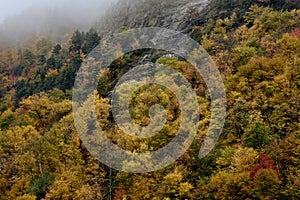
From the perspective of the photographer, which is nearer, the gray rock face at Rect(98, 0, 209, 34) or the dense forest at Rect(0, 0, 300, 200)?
the dense forest at Rect(0, 0, 300, 200)

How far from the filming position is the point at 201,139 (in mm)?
46125

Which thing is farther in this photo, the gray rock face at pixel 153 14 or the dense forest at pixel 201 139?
the gray rock face at pixel 153 14

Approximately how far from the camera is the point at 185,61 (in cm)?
7788

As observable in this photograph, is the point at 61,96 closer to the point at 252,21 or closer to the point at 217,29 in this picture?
the point at 217,29

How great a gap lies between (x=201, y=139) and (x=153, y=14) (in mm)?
87289

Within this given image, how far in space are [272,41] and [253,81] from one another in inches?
638

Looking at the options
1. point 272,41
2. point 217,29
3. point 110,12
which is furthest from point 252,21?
point 110,12

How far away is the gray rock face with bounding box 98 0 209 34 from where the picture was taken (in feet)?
375

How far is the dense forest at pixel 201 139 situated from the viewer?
3559 cm

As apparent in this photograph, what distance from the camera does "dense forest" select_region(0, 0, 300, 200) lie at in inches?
1401

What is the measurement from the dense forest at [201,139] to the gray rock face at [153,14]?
90.1ft

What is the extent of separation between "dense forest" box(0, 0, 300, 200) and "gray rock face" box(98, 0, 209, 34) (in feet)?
90.1

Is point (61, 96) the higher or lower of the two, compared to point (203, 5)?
lower

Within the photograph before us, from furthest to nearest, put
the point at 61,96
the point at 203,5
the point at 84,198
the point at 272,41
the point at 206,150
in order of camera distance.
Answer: the point at 203,5, the point at 61,96, the point at 272,41, the point at 206,150, the point at 84,198
